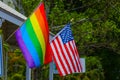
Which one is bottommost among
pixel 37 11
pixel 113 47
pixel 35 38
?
pixel 35 38

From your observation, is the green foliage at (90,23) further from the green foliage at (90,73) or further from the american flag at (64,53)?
the american flag at (64,53)

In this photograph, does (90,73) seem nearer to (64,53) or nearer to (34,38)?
(64,53)

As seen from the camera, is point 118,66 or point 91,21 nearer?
point 91,21

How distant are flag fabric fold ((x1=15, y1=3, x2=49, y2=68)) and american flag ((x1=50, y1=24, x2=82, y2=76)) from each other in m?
2.99

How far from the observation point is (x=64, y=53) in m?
9.77

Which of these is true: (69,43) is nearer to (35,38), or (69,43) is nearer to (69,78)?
(35,38)

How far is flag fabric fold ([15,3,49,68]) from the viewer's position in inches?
238

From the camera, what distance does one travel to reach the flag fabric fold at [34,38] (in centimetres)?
605

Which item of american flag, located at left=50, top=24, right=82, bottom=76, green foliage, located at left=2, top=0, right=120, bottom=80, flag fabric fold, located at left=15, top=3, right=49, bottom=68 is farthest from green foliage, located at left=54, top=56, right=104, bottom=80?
flag fabric fold, located at left=15, top=3, right=49, bottom=68

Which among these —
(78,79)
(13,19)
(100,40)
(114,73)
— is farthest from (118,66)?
(13,19)

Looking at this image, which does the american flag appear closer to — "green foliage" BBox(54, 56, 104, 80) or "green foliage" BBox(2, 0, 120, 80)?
"green foliage" BBox(2, 0, 120, 80)

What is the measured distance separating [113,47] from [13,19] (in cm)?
1398

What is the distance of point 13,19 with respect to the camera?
7.98 meters

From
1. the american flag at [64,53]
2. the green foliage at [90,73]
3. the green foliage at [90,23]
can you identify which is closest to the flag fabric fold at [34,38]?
the american flag at [64,53]
